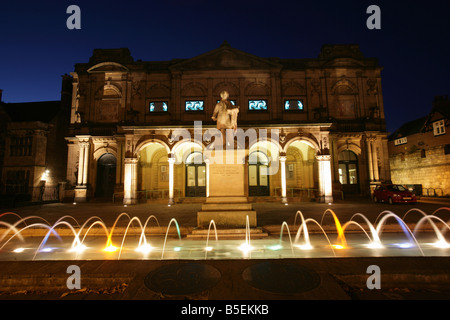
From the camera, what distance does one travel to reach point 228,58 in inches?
904

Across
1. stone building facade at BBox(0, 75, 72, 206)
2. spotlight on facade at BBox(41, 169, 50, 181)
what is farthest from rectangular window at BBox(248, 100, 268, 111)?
spotlight on facade at BBox(41, 169, 50, 181)

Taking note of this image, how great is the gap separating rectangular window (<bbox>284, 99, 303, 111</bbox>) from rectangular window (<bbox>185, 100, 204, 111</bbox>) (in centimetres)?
869

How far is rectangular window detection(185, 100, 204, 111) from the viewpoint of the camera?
74.3ft

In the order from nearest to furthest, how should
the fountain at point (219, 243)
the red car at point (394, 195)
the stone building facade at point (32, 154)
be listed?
1. the fountain at point (219, 243)
2. the red car at point (394, 195)
3. the stone building facade at point (32, 154)

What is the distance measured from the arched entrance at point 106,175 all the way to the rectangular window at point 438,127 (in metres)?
35.9

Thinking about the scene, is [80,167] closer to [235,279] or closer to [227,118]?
[227,118]

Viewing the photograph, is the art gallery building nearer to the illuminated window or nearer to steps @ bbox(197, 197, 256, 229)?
the illuminated window

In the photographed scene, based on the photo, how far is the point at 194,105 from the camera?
22688 millimetres

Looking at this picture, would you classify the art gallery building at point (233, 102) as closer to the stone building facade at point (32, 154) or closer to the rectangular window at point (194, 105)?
the rectangular window at point (194, 105)

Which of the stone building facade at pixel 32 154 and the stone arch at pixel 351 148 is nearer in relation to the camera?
the stone arch at pixel 351 148

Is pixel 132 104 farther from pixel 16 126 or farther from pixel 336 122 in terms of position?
pixel 336 122

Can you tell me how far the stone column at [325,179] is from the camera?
17703 mm

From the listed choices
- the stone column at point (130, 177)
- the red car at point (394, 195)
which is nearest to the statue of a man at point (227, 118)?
the stone column at point (130, 177)
